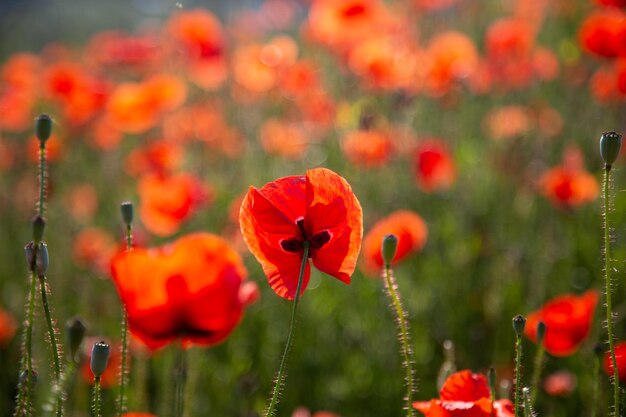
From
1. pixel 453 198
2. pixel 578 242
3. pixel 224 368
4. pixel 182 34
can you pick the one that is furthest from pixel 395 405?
pixel 182 34

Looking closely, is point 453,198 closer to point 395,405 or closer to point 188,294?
point 395,405

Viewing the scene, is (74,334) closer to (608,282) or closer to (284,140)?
(608,282)

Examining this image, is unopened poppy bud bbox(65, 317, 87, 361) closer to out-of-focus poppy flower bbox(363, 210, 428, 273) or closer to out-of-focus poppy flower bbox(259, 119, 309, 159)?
out-of-focus poppy flower bbox(363, 210, 428, 273)

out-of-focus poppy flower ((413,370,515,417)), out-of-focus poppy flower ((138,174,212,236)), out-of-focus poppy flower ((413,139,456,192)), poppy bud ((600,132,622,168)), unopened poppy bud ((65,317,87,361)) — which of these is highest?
out-of-focus poppy flower ((413,139,456,192))

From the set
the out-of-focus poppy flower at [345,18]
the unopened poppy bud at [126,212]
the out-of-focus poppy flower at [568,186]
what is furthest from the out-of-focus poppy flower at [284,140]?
the unopened poppy bud at [126,212]

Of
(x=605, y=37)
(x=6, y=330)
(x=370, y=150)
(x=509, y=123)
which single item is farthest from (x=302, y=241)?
(x=509, y=123)

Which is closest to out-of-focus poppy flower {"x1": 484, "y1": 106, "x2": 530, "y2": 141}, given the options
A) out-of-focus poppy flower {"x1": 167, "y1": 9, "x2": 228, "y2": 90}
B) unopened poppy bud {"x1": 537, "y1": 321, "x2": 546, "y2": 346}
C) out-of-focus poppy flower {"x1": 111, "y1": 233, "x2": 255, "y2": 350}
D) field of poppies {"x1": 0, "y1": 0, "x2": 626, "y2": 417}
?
field of poppies {"x1": 0, "y1": 0, "x2": 626, "y2": 417}
